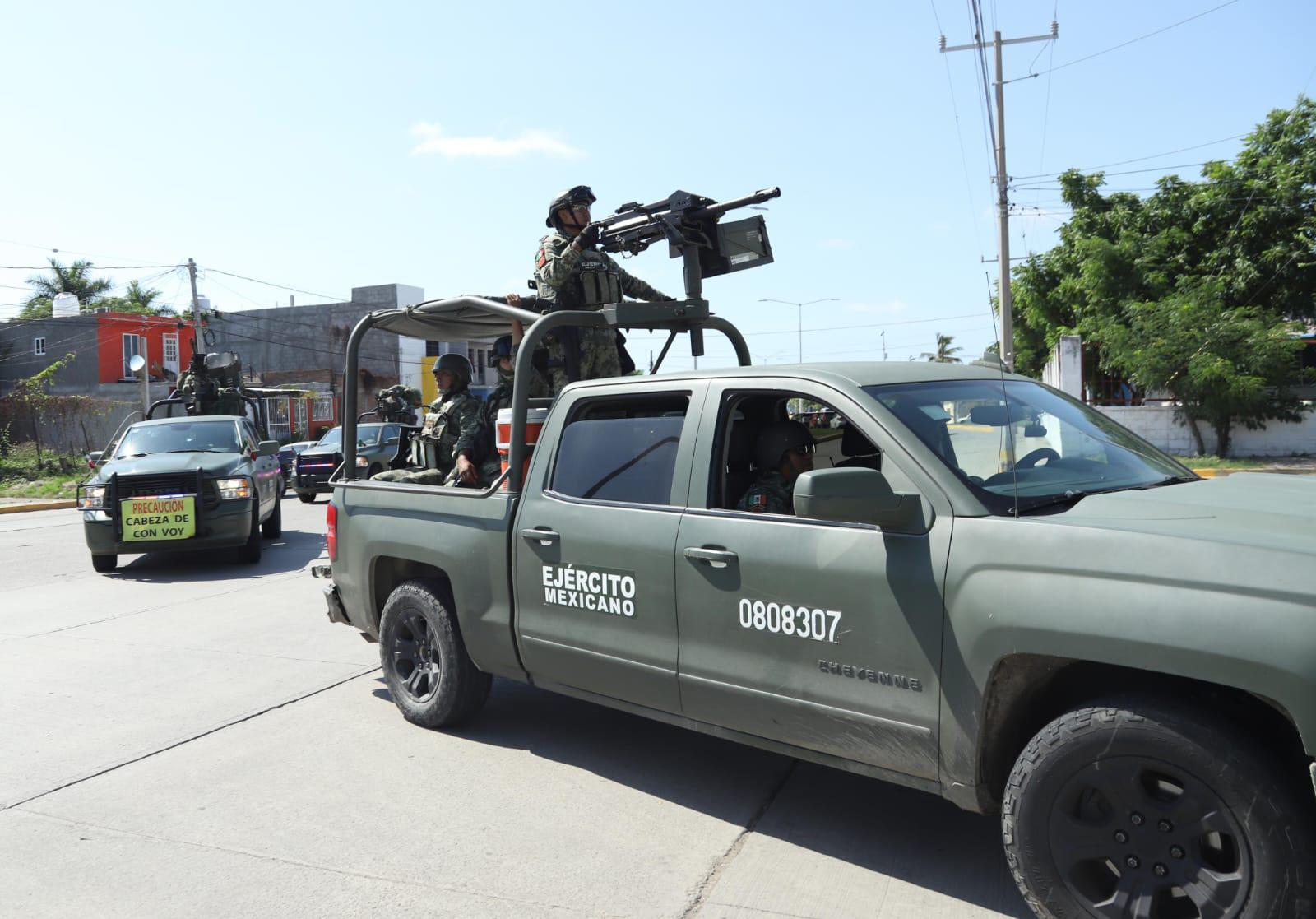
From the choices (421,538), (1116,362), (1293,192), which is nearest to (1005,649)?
(421,538)

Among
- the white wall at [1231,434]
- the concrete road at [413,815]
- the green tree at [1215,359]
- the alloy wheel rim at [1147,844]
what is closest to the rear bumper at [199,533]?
the concrete road at [413,815]

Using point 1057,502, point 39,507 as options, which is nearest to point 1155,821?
point 1057,502

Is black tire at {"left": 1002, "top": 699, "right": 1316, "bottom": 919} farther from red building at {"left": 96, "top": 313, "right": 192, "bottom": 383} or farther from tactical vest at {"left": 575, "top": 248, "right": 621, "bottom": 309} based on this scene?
red building at {"left": 96, "top": 313, "right": 192, "bottom": 383}

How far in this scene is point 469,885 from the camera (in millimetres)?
3602

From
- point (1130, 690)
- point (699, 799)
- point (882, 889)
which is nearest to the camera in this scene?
point (1130, 690)

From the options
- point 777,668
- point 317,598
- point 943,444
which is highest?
point 943,444

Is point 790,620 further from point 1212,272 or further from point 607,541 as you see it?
point 1212,272

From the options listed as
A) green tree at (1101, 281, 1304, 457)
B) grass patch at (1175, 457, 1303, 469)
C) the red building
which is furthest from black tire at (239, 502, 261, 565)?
the red building

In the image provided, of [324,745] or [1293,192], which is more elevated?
[1293,192]

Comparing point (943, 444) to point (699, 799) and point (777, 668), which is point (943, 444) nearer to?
point (777, 668)

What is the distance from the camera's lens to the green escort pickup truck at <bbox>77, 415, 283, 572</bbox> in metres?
10.7

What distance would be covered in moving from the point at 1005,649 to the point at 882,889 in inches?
41.4

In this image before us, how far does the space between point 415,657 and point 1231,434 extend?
866 inches

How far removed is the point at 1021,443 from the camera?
3.79 meters
